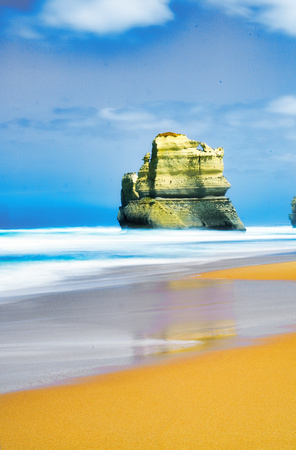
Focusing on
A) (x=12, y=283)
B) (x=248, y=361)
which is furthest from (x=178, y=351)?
(x=12, y=283)

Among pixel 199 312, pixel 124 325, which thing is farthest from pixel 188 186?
pixel 124 325

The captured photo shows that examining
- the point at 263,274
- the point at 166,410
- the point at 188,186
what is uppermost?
the point at 188,186

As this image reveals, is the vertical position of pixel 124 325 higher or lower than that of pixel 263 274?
lower

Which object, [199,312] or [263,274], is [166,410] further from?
[263,274]

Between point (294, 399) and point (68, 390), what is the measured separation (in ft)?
3.54

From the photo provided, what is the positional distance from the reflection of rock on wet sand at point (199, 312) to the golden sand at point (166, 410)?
0.75 meters

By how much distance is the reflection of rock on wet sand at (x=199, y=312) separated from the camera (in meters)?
3.67

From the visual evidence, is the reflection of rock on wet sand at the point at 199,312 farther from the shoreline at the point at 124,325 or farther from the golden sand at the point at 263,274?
the golden sand at the point at 263,274

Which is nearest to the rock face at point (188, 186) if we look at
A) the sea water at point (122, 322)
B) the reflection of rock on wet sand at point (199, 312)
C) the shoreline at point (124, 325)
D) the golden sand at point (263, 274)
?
the golden sand at point (263, 274)

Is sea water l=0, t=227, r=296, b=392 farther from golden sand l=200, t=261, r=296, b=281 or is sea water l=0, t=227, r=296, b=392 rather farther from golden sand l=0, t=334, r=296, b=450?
golden sand l=200, t=261, r=296, b=281

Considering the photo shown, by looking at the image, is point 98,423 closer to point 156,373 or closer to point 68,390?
point 68,390

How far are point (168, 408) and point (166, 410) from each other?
0.02 meters

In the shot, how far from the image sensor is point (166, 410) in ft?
6.68

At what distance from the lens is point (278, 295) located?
568cm
